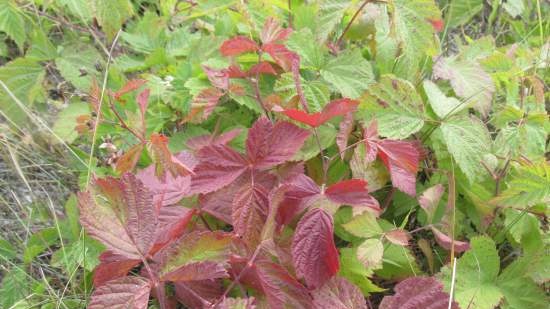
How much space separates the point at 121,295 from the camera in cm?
77

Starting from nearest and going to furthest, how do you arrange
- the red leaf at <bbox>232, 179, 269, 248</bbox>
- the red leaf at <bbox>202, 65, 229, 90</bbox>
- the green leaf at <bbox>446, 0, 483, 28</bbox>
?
1. the red leaf at <bbox>232, 179, 269, 248</bbox>
2. the red leaf at <bbox>202, 65, 229, 90</bbox>
3. the green leaf at <bbox>446, 0, 483, 28</bbox>

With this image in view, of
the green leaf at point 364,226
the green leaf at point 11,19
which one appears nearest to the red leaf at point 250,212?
the green leaf at point 364,226

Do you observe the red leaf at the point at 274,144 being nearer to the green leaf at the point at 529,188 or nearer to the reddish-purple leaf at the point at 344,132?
the reddish-purple leaf at the point at 344,132

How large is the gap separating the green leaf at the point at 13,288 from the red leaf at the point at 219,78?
0.51 metres

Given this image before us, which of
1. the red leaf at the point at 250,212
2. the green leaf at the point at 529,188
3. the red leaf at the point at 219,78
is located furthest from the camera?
the red leaf at the point at 219,78

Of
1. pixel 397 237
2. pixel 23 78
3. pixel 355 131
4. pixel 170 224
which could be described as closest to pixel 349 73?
pixel 355 131

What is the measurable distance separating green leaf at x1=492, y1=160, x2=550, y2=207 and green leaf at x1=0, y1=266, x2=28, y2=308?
90cm

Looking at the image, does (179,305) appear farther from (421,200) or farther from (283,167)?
(421,200)

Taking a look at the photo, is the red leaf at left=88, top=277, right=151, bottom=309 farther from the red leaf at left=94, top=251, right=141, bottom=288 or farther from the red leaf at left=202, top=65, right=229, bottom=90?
the red leaf at left=202, top=65, right=229, bottom=90

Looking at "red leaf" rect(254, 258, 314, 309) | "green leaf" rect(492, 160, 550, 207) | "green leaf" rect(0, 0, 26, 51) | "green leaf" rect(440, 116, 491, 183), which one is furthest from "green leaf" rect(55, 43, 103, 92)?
"green leaf" rect(492, 160, 550, 207)

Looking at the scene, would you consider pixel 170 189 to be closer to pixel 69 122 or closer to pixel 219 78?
pixel 219 78

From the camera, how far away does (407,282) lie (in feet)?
2.79

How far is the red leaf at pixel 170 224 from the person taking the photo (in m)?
0.86

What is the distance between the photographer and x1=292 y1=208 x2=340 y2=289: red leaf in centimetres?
83
